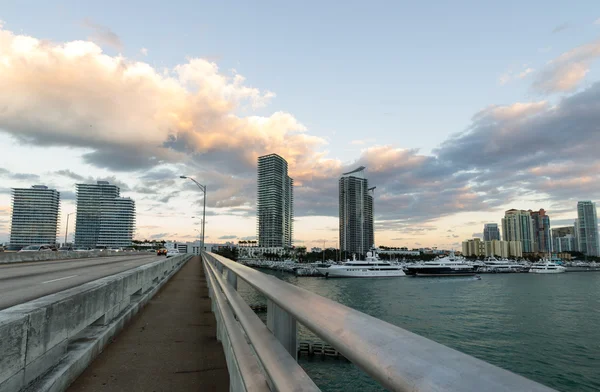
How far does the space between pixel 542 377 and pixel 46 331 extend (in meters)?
34.7

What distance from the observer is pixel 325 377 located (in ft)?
90.5

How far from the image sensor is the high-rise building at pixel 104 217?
183m

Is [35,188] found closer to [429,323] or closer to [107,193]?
[107,193]

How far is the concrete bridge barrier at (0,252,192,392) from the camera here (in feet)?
10.1

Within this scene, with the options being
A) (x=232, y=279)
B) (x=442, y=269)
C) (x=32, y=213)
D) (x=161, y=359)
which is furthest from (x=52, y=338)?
(x=32, y=213)

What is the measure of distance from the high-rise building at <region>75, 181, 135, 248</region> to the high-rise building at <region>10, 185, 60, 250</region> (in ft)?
42.1

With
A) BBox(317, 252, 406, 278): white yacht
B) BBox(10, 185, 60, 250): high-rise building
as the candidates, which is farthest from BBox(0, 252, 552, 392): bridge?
BBox(10, 185, 60, 250): high-rise building

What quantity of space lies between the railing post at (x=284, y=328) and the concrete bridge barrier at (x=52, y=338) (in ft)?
6.99

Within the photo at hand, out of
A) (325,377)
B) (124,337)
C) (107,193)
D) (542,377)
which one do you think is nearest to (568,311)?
(542,377)

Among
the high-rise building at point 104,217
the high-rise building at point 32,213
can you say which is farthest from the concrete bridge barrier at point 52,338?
the high-rise building at point 32,213

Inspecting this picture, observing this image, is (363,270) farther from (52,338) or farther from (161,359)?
(52,338)

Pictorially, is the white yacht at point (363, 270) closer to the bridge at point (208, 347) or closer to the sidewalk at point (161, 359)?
the bridge at point (208, 347)

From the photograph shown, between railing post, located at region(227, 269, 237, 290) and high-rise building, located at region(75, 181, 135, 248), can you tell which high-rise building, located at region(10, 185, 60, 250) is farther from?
Answer: railing post, located at region(227, 269, 237, 290)

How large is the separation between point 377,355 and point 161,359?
198 inches
